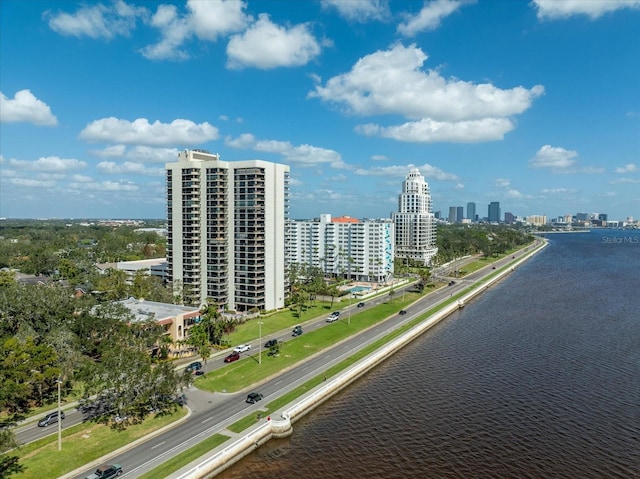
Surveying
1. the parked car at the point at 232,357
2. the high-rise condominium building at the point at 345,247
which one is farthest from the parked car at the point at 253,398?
the high-rise condominium building at the point at 345,247

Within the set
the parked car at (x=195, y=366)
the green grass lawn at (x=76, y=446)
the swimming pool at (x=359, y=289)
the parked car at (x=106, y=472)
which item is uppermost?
the swimming pool at (x=359, y=289)

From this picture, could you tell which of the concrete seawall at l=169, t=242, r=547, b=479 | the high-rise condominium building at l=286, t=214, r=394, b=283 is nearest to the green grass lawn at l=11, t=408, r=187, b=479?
the concrete seawall at l=169, t=242, r=547, b=479

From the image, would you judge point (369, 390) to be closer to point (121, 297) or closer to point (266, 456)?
point (266, 456)

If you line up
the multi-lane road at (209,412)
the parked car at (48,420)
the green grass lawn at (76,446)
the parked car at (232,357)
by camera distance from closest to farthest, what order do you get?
the green grass lawn at (76,446) < the multi-lane road at (209,412) < the parked car at (48,420) < the parked car at (232,357)

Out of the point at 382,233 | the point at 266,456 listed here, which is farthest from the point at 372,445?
the point at 382,233

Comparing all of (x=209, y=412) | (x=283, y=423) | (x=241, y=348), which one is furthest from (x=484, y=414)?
(x=241, y=348)

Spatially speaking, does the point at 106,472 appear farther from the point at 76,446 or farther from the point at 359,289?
the point at 359,289

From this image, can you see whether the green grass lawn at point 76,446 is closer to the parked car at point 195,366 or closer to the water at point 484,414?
the water at point 484,414
